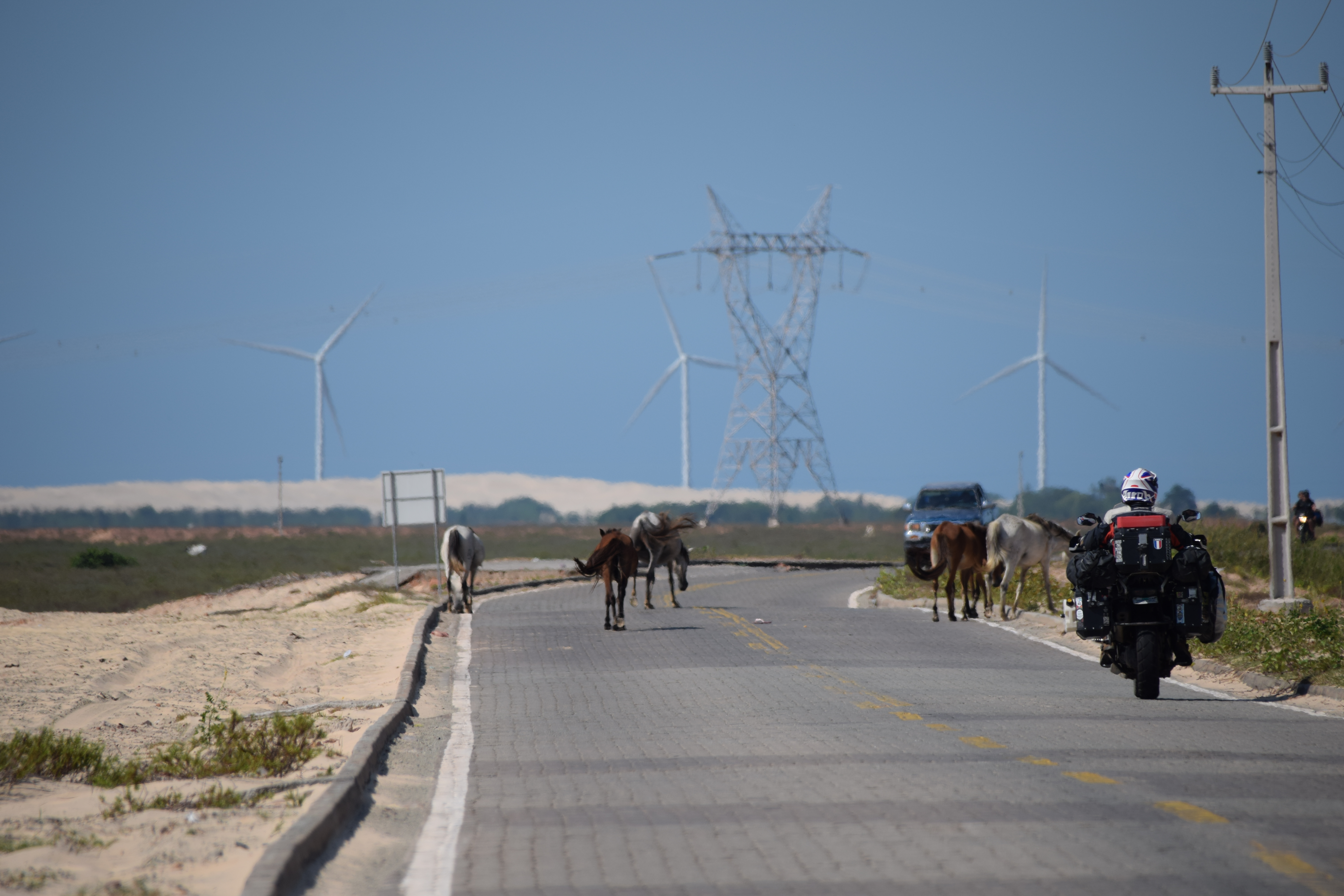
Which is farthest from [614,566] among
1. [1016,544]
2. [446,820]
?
[446,820]

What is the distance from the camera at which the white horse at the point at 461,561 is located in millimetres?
29172

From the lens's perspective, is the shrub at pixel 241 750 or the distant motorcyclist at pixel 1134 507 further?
the distant motorcyclist at pixel 1134 507

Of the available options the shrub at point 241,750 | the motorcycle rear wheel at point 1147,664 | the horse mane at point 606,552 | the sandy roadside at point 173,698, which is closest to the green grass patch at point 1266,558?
the horse mane at point 606,552

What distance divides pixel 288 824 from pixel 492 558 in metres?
61.7

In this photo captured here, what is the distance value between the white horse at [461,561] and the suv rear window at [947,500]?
46.5 feet

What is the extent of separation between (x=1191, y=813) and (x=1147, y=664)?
→ 550cm

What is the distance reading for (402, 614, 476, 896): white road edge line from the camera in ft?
23.4

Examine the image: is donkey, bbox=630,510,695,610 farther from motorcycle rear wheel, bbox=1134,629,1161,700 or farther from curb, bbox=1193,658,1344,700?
motorcycle rear wheel, bbox=1134,629,1161,700

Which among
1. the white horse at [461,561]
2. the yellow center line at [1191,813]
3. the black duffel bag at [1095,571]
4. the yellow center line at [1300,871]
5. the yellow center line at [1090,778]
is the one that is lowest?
the yellow center line at [1090,778]

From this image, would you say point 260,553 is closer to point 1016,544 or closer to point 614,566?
point 614,566

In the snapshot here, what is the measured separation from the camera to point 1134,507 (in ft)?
45.4

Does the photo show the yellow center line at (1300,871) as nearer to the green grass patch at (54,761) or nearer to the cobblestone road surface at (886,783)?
the cobblestone road surface at (886,783)

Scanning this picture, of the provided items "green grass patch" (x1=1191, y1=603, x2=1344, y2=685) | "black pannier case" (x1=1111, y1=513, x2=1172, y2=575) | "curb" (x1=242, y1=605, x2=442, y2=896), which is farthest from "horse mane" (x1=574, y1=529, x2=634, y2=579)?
"black pannier case" (x1=1111, y1=513, x2=1172, y2=575)

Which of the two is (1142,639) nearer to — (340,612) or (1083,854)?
(1083,854)
